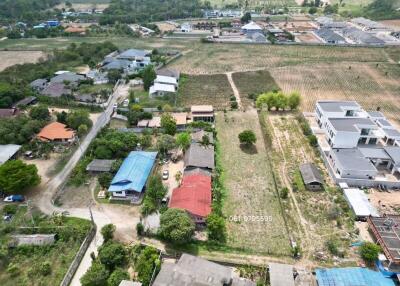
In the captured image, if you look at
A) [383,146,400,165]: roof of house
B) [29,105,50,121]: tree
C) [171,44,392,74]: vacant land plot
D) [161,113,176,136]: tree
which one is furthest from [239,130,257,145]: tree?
[171,44,392,74]: vacant land plot

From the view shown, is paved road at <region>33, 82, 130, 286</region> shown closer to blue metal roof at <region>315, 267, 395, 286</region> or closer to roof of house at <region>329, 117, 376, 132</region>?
blue metal roof at <region>315, 267, 395, 286</region>

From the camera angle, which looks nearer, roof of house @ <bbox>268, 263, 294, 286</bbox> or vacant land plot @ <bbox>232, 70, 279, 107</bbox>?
roof of house @ <bbox>268, 263, 294, 286</bbox>

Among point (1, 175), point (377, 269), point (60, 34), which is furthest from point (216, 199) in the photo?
point (60, 34)

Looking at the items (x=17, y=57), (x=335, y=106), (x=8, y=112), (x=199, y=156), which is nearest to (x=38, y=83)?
(x=8, y=112)

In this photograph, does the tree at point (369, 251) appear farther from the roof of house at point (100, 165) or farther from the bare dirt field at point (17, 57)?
the bare dirt field at point (17, 57)

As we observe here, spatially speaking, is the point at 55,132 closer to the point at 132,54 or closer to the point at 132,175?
the point at 132,175

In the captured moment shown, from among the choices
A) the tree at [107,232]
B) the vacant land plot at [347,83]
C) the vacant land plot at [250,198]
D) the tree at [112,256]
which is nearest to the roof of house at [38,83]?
the vacant land plot at [250,198]

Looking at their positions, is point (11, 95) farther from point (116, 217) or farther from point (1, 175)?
point (116, 217)
